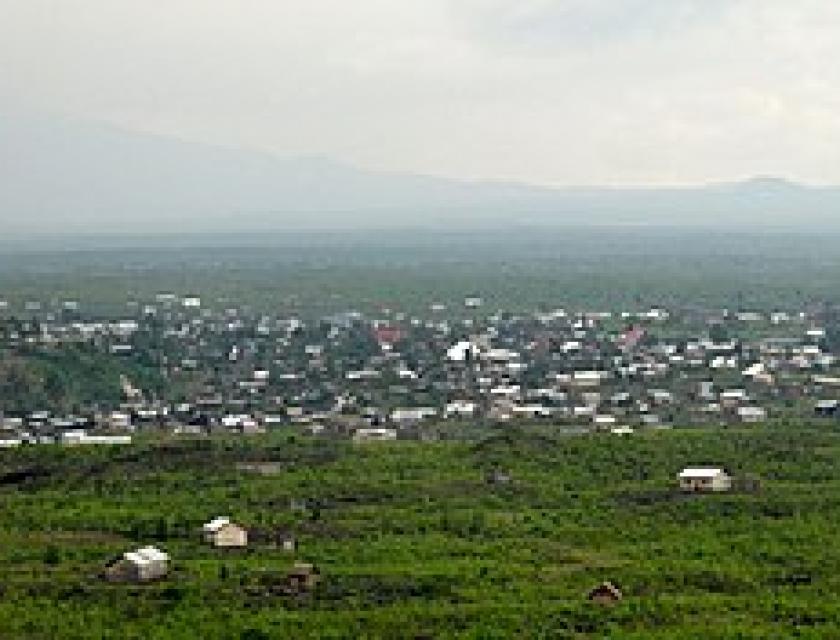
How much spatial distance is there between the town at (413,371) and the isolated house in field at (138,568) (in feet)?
70.7

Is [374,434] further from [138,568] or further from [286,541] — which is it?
[138,568]

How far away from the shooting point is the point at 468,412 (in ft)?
232

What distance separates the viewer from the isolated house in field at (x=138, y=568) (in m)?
34.1

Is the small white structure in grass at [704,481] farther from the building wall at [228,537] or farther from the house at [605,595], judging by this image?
the building wall at [228,537]

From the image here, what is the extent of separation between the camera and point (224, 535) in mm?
37969

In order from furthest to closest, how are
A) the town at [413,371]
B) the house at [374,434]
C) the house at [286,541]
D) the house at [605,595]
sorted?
the town at [413,371] < the house at [374,434] < the house at [286,541] < the house at [605,595]

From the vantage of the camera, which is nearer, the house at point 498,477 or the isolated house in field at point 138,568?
the isolated house in field at point 138,568

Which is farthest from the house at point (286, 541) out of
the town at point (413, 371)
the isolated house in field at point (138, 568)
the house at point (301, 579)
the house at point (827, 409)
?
the house at point (827, 409)

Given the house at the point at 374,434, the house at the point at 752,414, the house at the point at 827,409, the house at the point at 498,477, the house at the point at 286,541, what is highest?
the house at the point at 286,541

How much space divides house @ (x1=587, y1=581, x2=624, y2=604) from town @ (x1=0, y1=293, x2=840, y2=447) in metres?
27.4

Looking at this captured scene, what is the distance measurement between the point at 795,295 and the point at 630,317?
19099mm

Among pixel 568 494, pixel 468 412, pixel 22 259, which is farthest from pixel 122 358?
pixel 22 259

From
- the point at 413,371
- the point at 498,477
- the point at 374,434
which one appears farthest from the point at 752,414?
the point at 498,477

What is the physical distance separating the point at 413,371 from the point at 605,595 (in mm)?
51822
